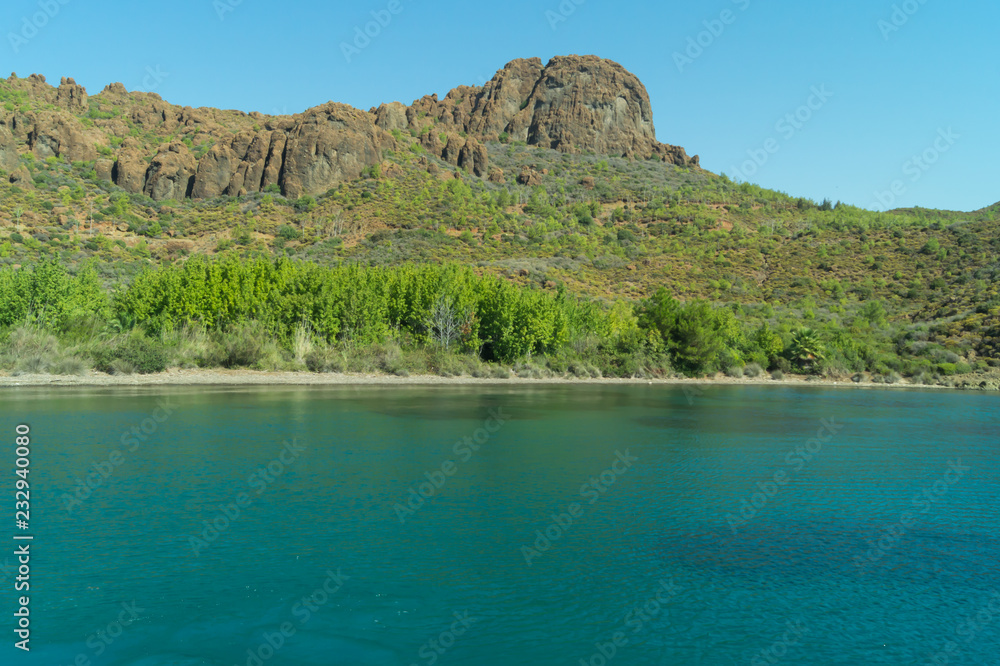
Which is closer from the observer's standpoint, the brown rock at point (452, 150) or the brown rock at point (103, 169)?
the brown rock at point (103, 169)

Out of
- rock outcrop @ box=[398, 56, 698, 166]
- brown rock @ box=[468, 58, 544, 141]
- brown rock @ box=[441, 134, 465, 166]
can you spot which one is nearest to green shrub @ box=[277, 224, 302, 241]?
brown rock @ box=[441, 134, 465, 166]

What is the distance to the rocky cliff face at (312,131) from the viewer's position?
3831 inches

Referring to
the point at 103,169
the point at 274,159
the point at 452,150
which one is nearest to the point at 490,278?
the point at 274,159

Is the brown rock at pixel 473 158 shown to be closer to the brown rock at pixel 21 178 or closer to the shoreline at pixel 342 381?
the brown rock at pixel 21 178

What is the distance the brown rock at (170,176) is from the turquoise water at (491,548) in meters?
85.7

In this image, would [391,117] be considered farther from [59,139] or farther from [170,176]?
[59,139]

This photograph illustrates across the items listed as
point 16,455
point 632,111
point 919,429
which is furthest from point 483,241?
point 632,111

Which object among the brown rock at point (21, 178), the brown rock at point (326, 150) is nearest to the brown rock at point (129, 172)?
the brown rock at point (21, 178)

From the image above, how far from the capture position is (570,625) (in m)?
7.26

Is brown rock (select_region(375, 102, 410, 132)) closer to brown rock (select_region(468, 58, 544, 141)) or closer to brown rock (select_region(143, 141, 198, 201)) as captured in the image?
brown rock (select_region(468, 58, 544, 141))

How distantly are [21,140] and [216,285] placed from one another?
81970 millimetres

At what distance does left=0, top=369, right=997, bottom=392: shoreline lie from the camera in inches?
1204

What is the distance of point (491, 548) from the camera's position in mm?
9555

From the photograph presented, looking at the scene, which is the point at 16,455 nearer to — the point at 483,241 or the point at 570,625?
the point at 570,625
